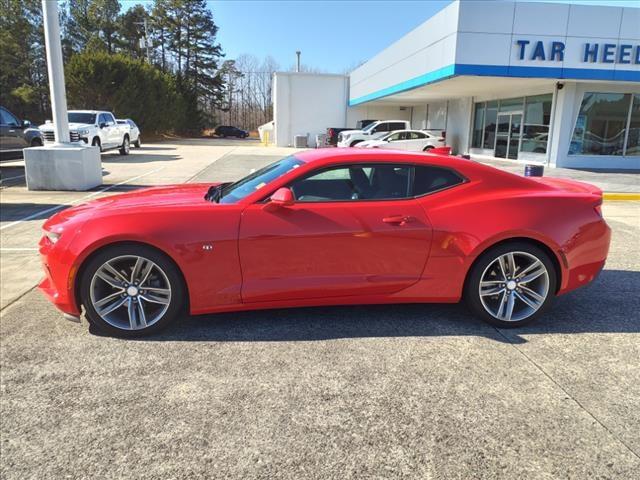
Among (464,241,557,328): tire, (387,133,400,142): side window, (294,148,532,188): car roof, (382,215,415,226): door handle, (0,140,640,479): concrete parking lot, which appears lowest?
(0,140,640,479): concrete parking lot

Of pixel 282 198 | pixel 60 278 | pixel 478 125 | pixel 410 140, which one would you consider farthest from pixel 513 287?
pixel 478 125

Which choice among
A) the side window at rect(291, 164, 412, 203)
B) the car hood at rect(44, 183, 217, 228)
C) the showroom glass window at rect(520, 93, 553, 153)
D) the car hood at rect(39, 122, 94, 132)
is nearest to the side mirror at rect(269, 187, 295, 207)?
the side window at rect(291, 164, 412, 203)

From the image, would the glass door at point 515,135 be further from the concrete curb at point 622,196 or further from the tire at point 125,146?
the tire at point 125,146

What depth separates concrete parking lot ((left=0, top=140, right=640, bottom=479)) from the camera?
2373 mm

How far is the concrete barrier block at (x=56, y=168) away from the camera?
1101cm

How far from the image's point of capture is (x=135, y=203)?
3848 millimetres

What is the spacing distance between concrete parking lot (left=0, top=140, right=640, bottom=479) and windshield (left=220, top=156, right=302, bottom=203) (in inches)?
40.0

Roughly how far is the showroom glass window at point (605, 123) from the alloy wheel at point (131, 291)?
17.9m

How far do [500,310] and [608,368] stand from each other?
86cm

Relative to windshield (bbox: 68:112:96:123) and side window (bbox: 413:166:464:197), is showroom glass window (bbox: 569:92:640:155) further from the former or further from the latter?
windshield (bbox: 68:112:96:123)

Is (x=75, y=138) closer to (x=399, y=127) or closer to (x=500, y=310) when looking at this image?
(x=399, y=127)

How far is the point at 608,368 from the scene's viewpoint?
3.30 meters

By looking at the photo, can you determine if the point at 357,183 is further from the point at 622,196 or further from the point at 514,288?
the point at 622,196

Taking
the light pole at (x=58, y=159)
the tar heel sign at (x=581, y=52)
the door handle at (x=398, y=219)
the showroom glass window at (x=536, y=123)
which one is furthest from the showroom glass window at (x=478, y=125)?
the door handle at (x=398, y=219)
